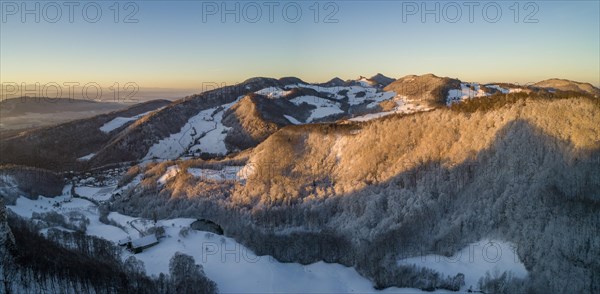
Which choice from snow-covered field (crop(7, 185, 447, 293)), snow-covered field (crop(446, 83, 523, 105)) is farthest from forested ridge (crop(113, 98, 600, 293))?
snow-covered field (crop(446, 83, 523, 105))

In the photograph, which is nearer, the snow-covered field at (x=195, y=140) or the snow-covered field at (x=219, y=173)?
the snow-covered field at (x=219, y=173)

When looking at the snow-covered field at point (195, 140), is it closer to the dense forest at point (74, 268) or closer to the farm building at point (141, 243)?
the farm building at point (141, 243)

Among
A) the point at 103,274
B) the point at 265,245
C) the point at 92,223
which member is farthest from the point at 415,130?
the point at 92,223

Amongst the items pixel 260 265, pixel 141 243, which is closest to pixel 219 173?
pixel 141 243

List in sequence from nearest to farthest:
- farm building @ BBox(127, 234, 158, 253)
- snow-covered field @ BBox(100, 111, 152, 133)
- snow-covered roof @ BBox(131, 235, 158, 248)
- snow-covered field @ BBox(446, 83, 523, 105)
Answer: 1. farm building @ BBox(127, 234, 158, 253)
2. snow-covered roof @ BBox(131, 235, 158, 248)
3. snow-covered field @ BBox(446, 83, 523, 105)
4. snow-covered field @ BBox(100, 111, 152, 133)

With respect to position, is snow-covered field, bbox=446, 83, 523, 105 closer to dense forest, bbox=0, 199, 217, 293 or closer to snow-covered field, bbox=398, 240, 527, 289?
snow-covered field, bbox=398, 240, 527, 289

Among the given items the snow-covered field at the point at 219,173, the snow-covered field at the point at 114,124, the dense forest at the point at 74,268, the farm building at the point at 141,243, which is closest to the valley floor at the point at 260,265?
the farm building at the point at 141,243

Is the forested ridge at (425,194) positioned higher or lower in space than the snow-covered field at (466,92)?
lower

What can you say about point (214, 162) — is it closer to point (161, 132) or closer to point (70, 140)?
point (161, 132)

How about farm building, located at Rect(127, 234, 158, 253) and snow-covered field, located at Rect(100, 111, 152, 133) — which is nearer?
farm building, located at Rect(127, 234, 158, 253)
